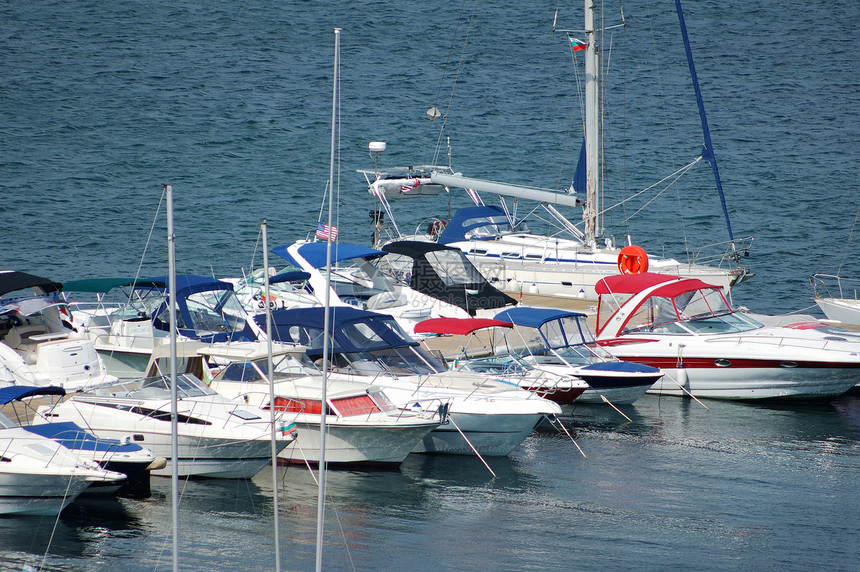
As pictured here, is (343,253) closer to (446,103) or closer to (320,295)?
(320,295)

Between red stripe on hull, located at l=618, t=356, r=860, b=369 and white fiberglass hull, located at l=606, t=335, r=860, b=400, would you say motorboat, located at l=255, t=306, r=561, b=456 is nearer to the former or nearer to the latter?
red stripe on hull, located at l=618, t=356, r=860, b=369

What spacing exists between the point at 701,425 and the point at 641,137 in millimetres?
34051

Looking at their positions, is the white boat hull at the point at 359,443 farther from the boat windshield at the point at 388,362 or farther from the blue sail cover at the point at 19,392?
the blue sail cover at the point at 19,392

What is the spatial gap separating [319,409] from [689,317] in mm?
9931

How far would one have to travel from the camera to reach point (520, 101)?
5747 centimetres

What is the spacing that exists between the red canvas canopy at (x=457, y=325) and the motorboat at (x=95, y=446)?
270 inches

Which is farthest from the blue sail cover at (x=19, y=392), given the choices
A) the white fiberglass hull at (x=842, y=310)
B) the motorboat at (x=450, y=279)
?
the white fiberglass hull at (x=842, y=310)

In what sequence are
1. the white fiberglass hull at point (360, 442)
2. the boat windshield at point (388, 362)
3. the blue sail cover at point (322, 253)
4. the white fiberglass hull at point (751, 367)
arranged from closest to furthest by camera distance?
the white fiberglass hull at point (360, 442) → the boat windshield at point (388, 362) → the white fiberglass hull at point (751, 367) → the blue sail cover at point (322, 253)

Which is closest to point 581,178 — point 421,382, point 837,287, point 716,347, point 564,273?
point 564,273

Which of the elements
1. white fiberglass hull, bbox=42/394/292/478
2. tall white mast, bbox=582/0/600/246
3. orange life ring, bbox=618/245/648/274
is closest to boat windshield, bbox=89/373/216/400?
white fiberglass hull, bbox=42/394/292/478

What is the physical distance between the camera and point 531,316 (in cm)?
2161

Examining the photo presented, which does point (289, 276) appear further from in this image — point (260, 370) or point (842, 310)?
point (842, 310)

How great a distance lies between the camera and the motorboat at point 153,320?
68.9 feet

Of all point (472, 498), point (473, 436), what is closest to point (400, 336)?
point (473, 436)
